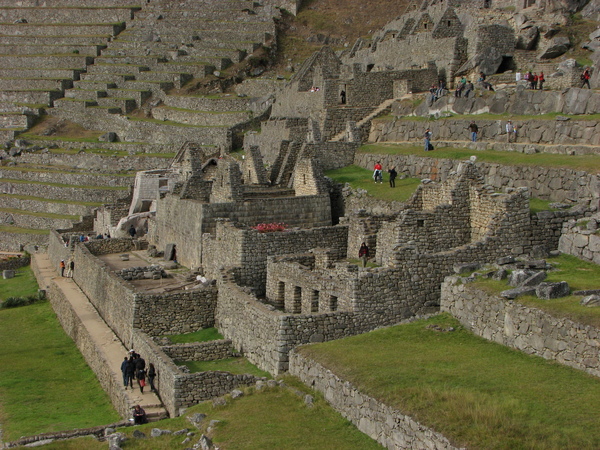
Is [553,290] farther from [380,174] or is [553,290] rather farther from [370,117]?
[370,117]

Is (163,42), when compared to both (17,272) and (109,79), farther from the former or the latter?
(17,272)

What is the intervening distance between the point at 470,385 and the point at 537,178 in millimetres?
10676

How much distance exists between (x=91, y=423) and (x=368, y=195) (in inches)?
447

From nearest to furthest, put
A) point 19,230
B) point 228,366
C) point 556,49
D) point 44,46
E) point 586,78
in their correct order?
1. point 228,366
2. point 586,78
3. point 556,49
4. point 19,230
5. point 44,46

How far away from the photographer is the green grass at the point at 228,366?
20489 mm

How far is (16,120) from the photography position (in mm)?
68062

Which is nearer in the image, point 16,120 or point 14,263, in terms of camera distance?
point 14,263

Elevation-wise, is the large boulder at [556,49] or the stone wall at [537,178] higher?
the large boulder at [556,49]

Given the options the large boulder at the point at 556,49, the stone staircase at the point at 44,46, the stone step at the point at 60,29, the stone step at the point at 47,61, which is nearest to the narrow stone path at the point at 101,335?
the large boulder at the point at 556,49

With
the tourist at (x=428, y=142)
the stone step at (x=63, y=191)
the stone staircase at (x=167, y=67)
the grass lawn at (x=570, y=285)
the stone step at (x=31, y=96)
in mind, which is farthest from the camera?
the stone step at (x=31, y=96)

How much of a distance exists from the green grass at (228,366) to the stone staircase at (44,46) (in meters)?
48.9

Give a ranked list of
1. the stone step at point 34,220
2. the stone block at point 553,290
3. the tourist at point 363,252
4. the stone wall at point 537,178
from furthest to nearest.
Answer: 1. the stone step at point 34,220
2. the tourist at point 363,252
3. the stone wall at point 537,178
4. the stone block at point 553,290

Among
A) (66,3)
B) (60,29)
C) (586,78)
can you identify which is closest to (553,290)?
(586,78)

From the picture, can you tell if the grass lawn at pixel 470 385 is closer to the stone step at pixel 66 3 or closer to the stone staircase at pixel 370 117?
the stone staircase at pixel 370 117
